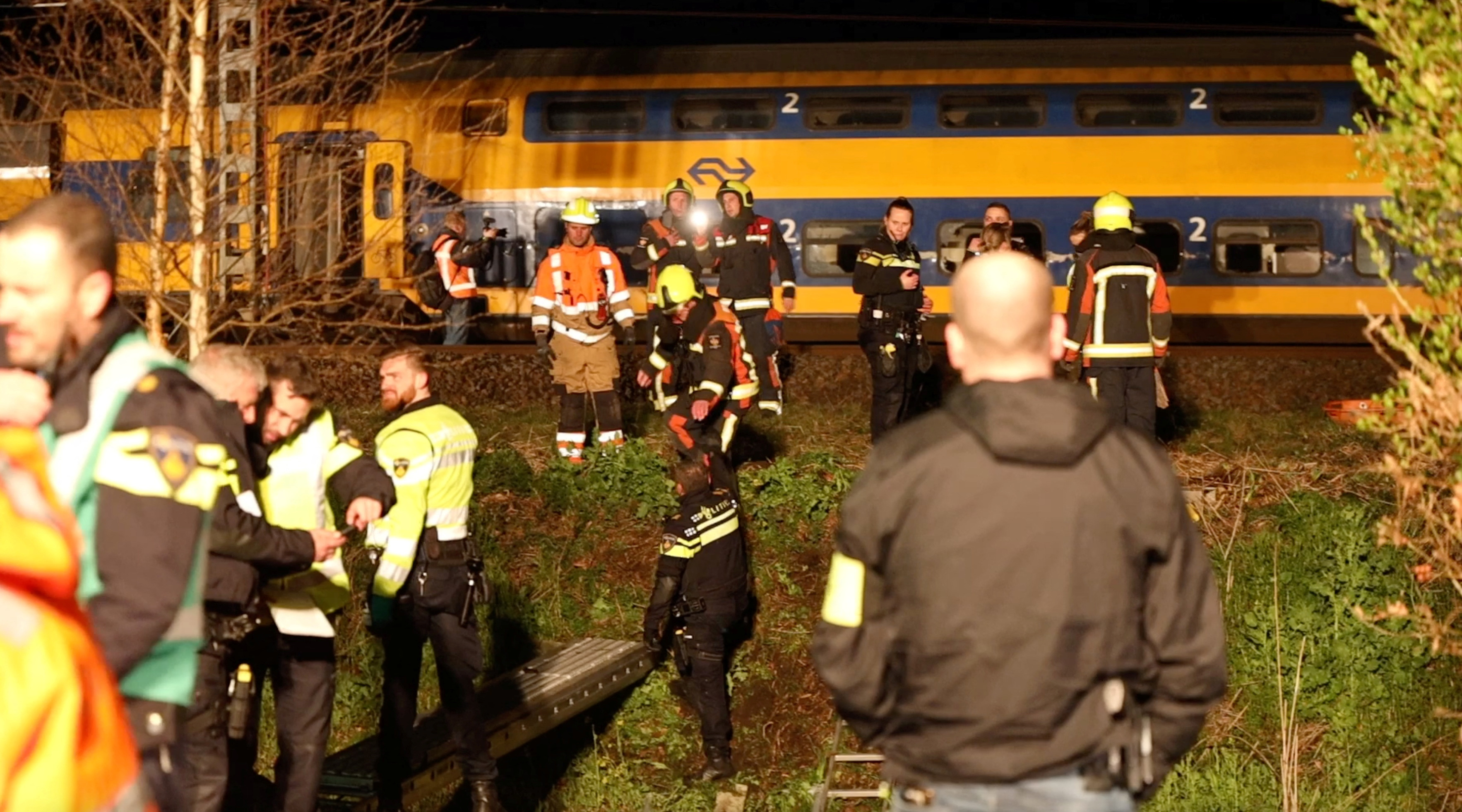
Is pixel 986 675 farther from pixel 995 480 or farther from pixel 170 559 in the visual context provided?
pixel 170 559

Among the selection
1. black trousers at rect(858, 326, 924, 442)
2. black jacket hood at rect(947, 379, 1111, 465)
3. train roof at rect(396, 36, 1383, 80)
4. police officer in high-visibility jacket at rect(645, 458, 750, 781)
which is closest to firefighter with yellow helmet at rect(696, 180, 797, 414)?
black trousers at rect(858, 326, 924, 442)

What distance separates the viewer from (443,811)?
367 inches

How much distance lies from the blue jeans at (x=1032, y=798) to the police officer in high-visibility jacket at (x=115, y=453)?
1912 mm

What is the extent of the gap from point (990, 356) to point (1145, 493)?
1.51ft

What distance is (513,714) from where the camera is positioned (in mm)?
8930

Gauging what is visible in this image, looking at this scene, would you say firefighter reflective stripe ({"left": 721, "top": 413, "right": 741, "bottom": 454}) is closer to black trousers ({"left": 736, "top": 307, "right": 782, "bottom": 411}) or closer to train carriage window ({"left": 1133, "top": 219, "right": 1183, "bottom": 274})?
black trousers ({"left": 736, "top": 307, "right": 782, "bottom": 411})

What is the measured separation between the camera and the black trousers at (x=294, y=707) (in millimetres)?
6656

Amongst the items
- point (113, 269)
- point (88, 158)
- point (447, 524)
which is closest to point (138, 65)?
point (88, 158)

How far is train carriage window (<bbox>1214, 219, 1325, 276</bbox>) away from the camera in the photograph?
18359 mm

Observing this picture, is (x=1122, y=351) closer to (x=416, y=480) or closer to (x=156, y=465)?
(x=416, y=480)

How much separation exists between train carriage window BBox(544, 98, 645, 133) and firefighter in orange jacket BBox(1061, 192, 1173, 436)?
29.7 feet

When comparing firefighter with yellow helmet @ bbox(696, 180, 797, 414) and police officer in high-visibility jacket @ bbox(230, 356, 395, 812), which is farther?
firefighter with yellow helmet @ bbox(696, 180, 797, 414)

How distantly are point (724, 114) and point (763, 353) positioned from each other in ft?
21.2

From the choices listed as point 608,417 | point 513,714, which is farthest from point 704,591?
point 608,417
